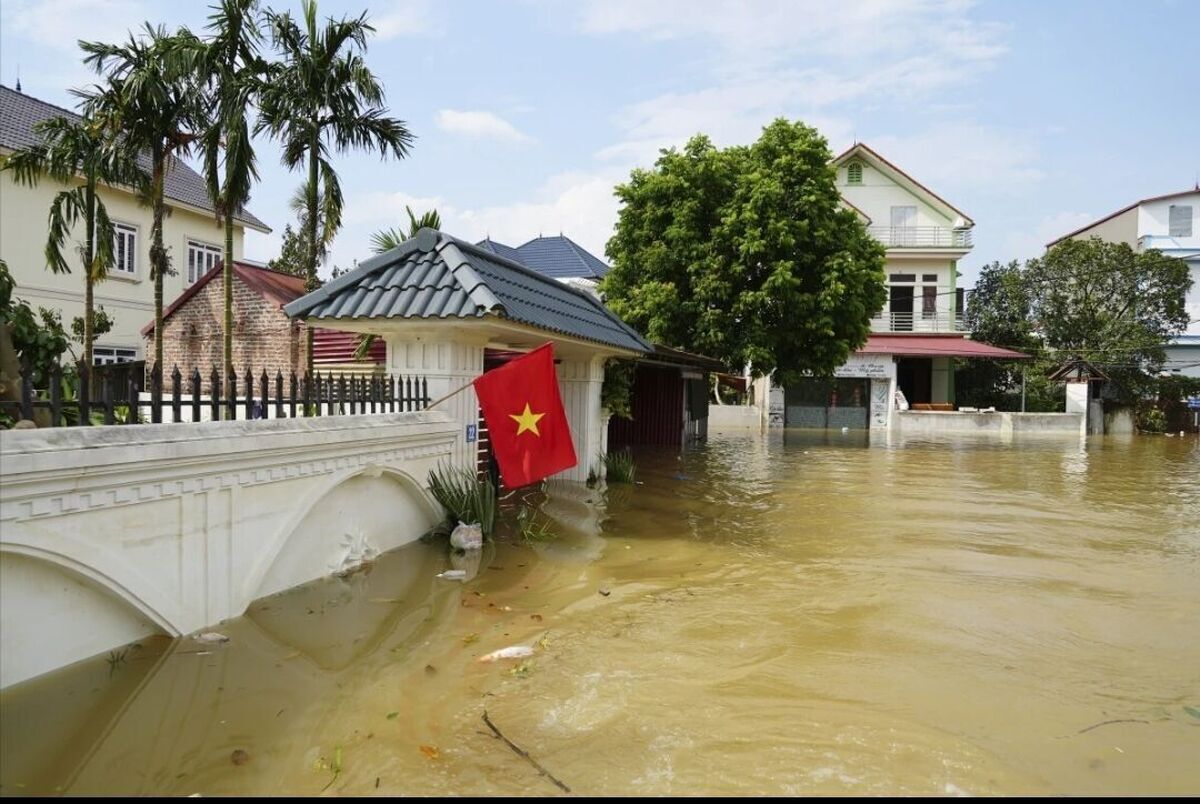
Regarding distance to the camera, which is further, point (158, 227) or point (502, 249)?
point (502, 249)

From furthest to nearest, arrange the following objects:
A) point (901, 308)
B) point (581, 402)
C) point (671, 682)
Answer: point (901, 308)
point (581, 402)
point (671, 682)

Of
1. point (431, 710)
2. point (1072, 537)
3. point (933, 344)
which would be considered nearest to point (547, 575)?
point (431, 710)

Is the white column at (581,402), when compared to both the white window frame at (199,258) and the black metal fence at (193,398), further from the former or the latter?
the white window frame at (199,258)

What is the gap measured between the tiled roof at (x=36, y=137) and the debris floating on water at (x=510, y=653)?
13.4 metres

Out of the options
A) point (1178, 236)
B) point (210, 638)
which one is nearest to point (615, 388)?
point (210, 638)

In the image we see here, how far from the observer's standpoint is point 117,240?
20.0 m

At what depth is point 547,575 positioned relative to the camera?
6.85 meters

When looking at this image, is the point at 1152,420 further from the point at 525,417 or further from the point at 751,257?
the point at 525,417

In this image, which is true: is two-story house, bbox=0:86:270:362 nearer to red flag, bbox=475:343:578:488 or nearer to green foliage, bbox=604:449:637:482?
green foliage, bbox=604:449:637:482

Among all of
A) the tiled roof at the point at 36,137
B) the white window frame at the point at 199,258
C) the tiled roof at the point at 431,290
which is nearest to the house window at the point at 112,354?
the white window frame at the point at 199,258

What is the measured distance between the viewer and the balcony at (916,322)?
34469mm

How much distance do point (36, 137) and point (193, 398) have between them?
1732 cm

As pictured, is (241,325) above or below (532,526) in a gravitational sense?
above

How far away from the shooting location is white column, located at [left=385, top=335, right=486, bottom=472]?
7586mm
